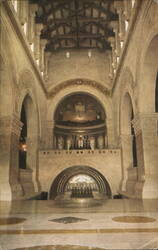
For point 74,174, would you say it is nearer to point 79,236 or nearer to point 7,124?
point 7,124

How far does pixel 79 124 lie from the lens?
78.0 ft

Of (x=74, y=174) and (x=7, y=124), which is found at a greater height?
(x=7, y=124)

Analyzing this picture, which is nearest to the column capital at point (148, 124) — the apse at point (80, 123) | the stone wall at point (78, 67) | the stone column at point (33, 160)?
the stone column at point (33, 160)

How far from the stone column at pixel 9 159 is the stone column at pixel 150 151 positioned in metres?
5.49

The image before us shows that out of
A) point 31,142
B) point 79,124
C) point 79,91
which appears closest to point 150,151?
point 31,142

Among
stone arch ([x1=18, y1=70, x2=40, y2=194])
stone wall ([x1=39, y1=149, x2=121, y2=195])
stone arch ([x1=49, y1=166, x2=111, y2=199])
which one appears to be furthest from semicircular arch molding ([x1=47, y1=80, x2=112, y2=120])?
stone arch ([x1=49, y1=166, x2=111, y2=199])

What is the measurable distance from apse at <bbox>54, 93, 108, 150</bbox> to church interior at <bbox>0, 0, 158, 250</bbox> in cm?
9

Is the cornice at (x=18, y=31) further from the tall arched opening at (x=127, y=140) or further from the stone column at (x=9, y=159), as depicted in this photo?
the tall arched opening at (x=127, y=140)

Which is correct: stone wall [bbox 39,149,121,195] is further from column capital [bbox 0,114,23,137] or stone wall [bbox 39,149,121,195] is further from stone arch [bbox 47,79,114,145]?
column capital [bbox 0,114,23,137]

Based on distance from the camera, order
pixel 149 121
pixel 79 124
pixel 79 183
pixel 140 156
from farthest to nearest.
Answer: pixel 79 124 < pixel 79 183 < pixel 140 156 < pixel 149 121

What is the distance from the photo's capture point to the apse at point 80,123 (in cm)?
2247

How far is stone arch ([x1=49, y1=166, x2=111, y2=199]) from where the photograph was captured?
18391 millimetres

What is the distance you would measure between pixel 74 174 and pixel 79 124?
19.0ft

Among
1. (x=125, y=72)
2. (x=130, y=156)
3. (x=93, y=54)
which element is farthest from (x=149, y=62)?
(x=93, y=54)
